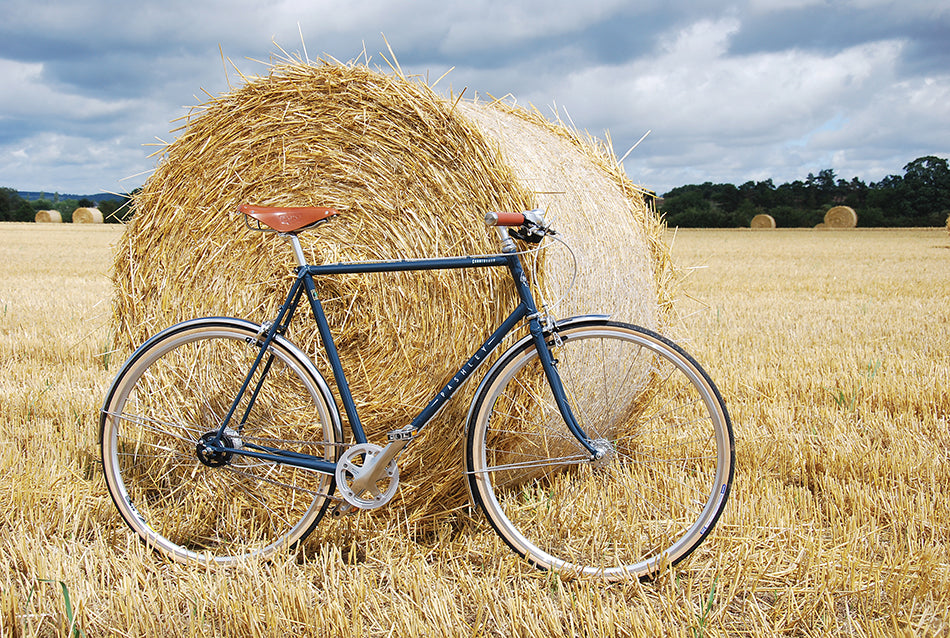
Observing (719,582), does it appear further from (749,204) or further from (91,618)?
(749,204)

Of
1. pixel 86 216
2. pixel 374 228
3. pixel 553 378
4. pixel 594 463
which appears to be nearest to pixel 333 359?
pixel 374 228

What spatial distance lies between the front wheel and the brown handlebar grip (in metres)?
0.45

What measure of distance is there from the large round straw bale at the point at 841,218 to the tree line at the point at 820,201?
2096mm

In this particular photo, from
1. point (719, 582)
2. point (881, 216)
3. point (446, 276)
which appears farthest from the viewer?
point (881, 216)

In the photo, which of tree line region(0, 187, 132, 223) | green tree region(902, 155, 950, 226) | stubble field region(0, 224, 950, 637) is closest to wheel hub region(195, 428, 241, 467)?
stubble field region(0, 224, 950, 637)

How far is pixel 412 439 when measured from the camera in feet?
9.05

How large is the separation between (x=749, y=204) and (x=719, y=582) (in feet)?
148

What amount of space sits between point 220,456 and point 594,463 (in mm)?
1493

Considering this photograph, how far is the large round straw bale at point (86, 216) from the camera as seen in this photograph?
132 feet

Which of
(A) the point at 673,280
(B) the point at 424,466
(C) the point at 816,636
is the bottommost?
(C) the point at 816,636

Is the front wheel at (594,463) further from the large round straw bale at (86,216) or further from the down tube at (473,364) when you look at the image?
the large round straw bale at (86,216)

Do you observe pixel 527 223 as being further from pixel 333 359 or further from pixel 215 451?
pixel 215 451

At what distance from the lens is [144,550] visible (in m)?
2.87

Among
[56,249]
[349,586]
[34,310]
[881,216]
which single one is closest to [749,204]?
[881,216]
